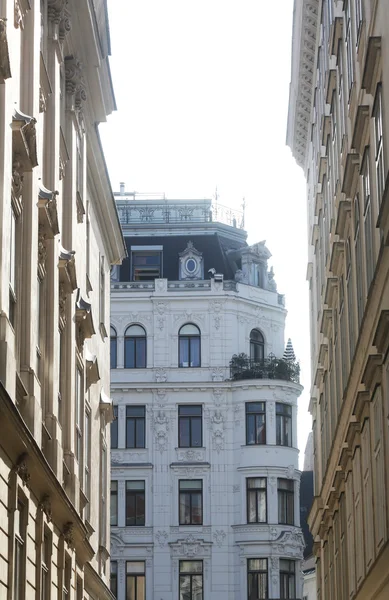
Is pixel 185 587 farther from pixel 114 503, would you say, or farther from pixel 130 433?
pixel 130 433

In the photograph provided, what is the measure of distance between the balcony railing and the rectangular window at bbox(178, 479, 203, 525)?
533 cm

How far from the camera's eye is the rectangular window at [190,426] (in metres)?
64.1

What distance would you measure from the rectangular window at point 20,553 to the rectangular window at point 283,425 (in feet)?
138

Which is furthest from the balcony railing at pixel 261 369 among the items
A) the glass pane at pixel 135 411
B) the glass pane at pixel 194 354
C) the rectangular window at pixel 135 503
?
the rectangular window at pixel 135 503

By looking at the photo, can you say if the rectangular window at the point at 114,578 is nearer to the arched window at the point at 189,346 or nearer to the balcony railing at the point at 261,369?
the arched window at the point at 189,346

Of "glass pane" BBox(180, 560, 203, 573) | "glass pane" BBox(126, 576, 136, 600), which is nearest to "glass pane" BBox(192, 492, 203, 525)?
"glass pane" BBox(180, 560, 203, 573)

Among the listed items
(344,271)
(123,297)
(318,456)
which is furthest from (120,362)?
(344,271)

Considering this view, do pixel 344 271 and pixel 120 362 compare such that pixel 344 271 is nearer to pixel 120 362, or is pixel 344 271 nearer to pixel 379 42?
pixel 379 42

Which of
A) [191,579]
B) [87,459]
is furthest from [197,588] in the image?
[87,459]

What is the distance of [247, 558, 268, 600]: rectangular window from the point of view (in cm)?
6188

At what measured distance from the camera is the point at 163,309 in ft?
215

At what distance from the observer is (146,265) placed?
2697 inches

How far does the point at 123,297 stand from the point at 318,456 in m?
22.6

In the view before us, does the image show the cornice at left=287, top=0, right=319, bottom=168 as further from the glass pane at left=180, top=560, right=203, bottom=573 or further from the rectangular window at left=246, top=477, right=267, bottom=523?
the glass pane at left=180, top=560, right=203, bottom=573
